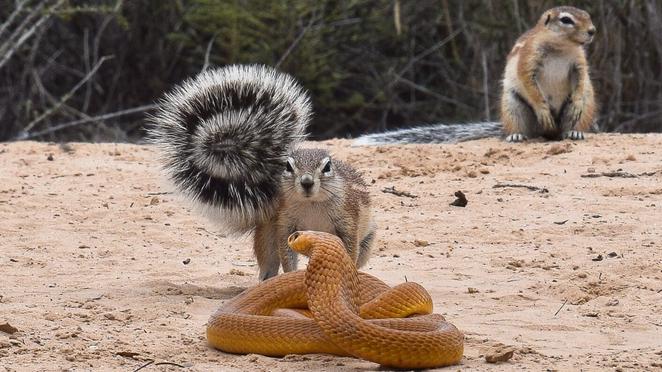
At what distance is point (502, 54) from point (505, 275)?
368 inches

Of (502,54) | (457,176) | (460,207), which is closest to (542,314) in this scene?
(460,207)

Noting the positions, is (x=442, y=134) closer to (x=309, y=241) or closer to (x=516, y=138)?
(x=516, y=138)

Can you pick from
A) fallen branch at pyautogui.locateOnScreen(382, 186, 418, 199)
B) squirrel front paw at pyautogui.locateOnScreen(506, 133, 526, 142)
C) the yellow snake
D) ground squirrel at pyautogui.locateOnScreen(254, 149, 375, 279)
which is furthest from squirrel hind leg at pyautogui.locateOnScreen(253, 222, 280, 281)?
squirrel front paw at pyautogui.locateOnScreen(506, 133, 526, 142)

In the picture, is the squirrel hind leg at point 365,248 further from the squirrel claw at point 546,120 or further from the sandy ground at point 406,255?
the squirrel claw at point 546,120

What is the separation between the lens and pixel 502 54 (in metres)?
15.7

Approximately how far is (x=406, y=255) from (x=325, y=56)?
8.94 metres

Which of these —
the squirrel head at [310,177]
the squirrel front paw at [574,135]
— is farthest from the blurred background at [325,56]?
the squirrel head at [310,177]

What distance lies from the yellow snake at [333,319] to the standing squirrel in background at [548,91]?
6516mm

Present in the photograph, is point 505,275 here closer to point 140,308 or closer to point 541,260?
point 541,260

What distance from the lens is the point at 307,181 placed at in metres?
6.04

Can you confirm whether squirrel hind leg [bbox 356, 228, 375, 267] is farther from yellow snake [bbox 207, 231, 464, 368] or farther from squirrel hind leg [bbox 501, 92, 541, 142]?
squirrel hind leg [bbox 501, 92, 541, 142]

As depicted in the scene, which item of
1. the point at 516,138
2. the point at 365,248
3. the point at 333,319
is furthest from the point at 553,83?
the point at 333,319

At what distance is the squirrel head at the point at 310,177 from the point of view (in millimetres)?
6082

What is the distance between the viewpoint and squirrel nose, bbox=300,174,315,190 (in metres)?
6.04
